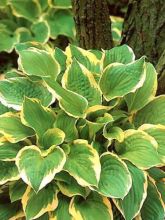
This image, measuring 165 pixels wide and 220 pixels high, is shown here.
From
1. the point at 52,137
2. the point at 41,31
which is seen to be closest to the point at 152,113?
the point at 52,137

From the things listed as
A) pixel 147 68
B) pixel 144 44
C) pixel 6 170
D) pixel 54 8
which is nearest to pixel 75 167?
pixel 6 170

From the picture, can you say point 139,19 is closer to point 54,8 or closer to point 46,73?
point 46,73

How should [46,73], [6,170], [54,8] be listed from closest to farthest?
[6,170] → [46,73] → [54,8]

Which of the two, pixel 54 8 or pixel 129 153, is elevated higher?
pixel 129 153

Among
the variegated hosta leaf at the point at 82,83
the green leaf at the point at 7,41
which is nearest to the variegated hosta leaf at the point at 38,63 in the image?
Result: the variegated hosta leaf at the point at 82,83

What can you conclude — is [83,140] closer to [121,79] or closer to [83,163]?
[83,163]

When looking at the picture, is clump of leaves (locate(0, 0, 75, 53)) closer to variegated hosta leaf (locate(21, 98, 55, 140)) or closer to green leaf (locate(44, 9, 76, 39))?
green leaf (locate(44, 9, 76, 39))

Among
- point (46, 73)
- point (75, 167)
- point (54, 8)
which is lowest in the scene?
point (54, 8)
